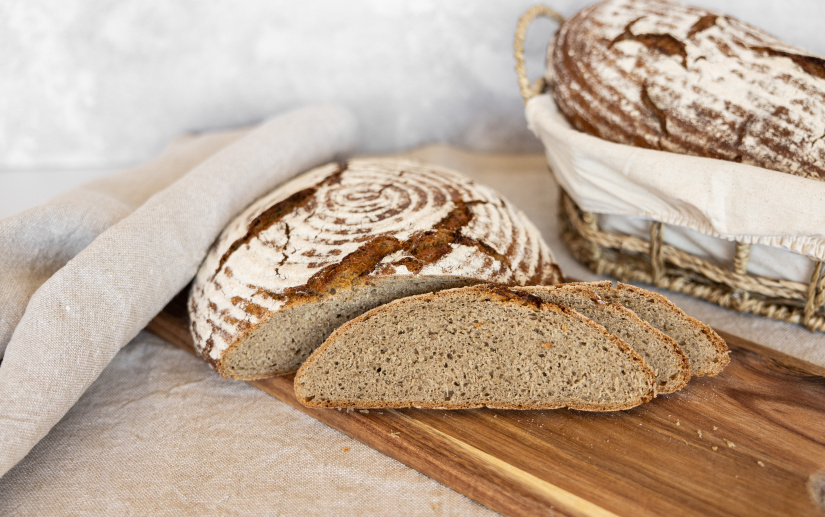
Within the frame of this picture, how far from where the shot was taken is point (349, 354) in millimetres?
1220

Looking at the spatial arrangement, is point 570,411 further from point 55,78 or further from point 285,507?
point 55,78

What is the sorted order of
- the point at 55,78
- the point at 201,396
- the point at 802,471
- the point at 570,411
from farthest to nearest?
1. the point at 55,78
2. the point at 201,396
3. the point at 570,411
4. the point at 802,471

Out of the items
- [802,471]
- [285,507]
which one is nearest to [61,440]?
[285,507]

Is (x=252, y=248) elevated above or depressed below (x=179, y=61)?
below

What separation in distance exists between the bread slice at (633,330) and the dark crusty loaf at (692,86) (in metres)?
0.48

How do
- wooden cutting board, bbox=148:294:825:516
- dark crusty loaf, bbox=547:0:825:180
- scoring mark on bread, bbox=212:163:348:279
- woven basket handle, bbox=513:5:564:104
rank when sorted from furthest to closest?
woven basket handle, bbox=513:5:564:104, scoring mark on bread, bbox=212:163:348:279, dark crusty loaf, bbox=547:0:825:180, wooden cutting board, bbox=148:294:825:516

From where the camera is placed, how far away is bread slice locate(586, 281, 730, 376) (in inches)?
48.0

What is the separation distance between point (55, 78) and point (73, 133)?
0.75 feet

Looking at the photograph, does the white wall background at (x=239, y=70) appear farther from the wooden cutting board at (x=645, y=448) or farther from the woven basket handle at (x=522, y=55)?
the wooden cutting board at (x=645, y=448)

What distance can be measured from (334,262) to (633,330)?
604mm

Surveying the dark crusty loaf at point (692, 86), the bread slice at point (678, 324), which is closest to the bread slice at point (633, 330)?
the bread slice at point (678, 324)

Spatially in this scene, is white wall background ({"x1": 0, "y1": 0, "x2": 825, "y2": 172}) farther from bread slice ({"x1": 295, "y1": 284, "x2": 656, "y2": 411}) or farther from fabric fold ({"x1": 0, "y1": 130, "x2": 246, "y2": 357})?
bread slice ({"x1": 295, "y1": 284, "x2": 656, "y2": 411})

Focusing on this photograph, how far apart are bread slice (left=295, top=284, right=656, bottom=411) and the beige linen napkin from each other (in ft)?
1.41

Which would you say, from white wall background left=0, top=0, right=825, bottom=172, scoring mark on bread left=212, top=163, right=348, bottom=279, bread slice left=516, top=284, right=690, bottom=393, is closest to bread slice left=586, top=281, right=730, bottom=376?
bread slice left=516, top=284, right=690, bottom=393
